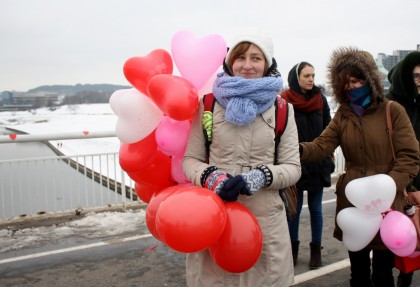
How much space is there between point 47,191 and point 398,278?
5678 millimetres

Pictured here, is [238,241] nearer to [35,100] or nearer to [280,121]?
[280,121]

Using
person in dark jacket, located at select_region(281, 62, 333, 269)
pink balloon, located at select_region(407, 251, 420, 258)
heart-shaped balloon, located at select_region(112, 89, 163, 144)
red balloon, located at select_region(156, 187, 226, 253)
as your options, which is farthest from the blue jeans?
red balloon, located at select_region(156, 187, 226, 253)

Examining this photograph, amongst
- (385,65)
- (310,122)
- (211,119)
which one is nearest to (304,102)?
(310,122)

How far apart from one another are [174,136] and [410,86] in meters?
1.83

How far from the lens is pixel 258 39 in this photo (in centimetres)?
214

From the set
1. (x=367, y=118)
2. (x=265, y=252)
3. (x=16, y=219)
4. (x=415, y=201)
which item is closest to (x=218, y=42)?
(x=367, y=118)

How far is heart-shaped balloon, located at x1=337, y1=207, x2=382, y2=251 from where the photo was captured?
2510mm

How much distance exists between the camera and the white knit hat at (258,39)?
7.02ft

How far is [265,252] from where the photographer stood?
84.2 inches

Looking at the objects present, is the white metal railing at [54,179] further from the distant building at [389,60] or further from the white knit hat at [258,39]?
the white knit hat at [258,39]

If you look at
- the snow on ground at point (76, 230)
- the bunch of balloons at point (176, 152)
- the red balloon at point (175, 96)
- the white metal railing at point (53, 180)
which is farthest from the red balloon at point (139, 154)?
the white metal railing at point (53, 180)

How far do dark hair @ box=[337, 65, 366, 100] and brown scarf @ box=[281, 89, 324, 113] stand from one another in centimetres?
97

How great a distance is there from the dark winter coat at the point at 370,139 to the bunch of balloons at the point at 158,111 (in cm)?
85

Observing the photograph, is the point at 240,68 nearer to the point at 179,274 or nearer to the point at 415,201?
the point at 415,201
